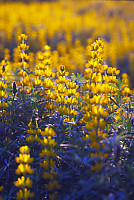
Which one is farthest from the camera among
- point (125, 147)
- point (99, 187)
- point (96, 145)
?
point (125, 147)

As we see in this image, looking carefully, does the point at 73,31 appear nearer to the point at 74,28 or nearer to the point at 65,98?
the point at 74,28

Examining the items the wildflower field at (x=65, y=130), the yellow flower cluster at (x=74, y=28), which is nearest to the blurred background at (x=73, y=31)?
the yellow flower cluster at (x=74, y=28)

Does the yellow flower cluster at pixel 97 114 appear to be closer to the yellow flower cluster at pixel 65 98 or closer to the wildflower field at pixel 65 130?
the wildflower field at pixel 65 130

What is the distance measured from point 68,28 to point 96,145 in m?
11.0

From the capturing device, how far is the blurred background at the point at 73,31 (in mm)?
8148

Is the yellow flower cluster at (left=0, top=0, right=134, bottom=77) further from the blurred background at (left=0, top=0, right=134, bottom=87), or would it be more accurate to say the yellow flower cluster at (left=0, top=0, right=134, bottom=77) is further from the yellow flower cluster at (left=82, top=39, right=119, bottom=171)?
the yellow flower cluster at (left=82, top=39, right=119, bottom=171)

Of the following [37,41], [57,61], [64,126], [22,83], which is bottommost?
[64,126]

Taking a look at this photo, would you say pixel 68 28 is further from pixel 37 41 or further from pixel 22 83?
pixel 22 83

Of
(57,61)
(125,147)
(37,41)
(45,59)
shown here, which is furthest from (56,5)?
(125,147)

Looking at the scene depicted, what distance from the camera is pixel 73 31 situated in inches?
480

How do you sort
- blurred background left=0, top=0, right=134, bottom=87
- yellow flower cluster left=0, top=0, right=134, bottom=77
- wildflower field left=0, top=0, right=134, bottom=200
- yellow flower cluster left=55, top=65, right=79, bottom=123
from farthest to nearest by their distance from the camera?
1. yellow flower cluster left=0, top=0, right=134, bottom=77
2. blurred background left=0, top=0, right=134, bottom=87
3. yellow flower cluster left=55, top=65, right=79, bottom=123
4. wildflower field left=0, top=0, right=134, bottom=200

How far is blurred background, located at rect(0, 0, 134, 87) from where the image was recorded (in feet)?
26.7

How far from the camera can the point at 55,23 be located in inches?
497

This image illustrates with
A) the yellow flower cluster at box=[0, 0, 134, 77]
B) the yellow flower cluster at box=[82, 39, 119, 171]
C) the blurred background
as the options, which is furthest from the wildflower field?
the yellow flower cluster at box=[0, 0, 134, 77]
